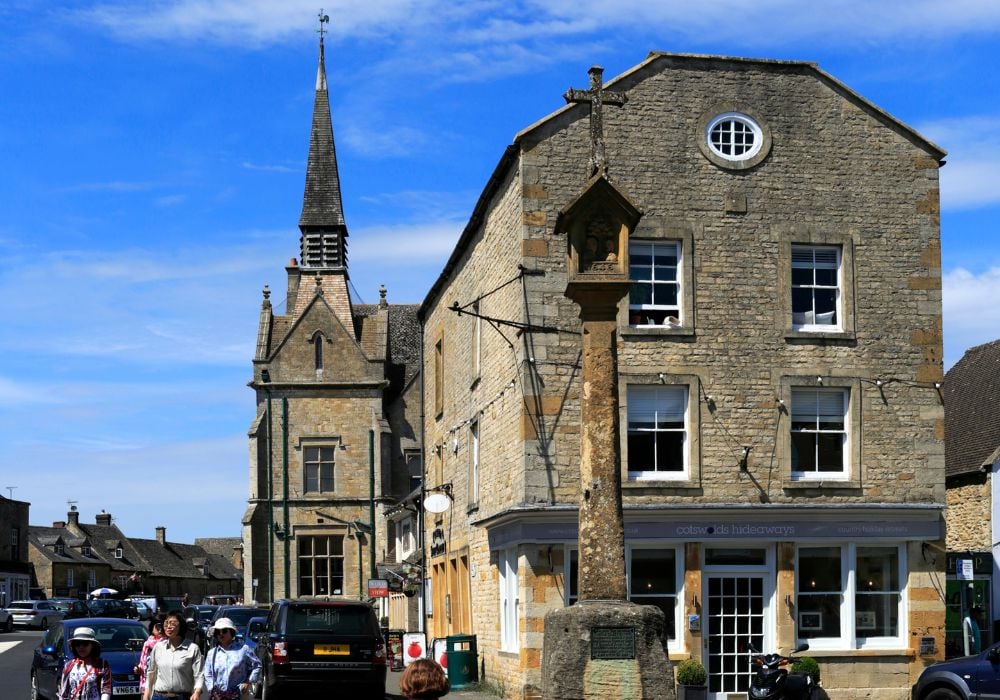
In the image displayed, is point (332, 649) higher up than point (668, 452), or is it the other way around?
point (668, 452)

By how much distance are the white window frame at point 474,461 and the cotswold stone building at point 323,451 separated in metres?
22.4

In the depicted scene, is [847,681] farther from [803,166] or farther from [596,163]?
[596,163]

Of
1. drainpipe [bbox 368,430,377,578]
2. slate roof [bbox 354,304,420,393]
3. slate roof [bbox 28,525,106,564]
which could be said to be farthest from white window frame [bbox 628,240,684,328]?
slate roof [bbox 28,525,106,564]

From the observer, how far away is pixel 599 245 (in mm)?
14945

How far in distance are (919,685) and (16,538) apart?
82.1m

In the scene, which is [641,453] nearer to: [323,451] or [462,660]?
[462,660]

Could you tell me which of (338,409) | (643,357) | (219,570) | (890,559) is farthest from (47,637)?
(219,570)

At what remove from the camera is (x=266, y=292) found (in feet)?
183

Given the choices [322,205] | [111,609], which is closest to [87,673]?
[111,609]

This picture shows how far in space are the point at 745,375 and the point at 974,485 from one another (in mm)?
14957

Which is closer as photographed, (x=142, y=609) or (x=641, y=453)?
(x=641, y=453)

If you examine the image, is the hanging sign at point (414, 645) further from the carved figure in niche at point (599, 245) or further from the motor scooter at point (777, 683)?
the carved figure in niche at point (599, 245)

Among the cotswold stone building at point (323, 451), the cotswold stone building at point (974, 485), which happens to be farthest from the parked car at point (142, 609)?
the cotswold stone building at point (974, 485)

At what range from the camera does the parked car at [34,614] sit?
194ft
